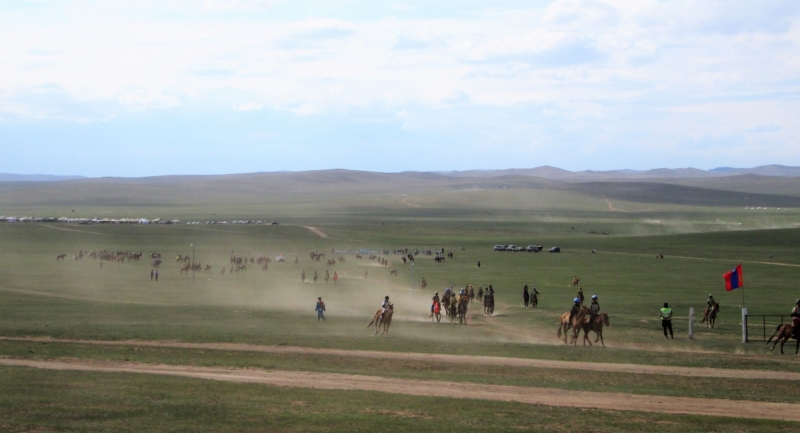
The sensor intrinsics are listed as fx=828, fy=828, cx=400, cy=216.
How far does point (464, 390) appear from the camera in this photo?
58.9 ft

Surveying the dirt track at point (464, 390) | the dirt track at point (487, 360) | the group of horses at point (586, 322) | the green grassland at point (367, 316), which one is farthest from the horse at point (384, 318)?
the dirt track at point (464, 390)

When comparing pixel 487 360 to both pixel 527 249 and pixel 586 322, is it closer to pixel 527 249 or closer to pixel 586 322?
pixel 586 322

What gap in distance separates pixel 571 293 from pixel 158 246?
58.2 m

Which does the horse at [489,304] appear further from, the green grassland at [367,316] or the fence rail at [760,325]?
the fence rail at [760,325]

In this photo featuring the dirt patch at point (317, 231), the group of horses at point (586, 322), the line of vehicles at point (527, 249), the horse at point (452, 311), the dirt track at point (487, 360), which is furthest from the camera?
the dirt patch at point (317, 231)

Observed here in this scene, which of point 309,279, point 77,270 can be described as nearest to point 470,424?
point 309,279

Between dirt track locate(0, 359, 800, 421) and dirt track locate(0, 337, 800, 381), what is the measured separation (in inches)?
127

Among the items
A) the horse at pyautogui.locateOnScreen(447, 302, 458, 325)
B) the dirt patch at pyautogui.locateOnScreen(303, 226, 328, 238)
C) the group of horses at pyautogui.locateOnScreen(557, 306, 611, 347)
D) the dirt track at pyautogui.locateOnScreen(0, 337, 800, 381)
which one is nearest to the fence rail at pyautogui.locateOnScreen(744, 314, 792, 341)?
the group of horses at pyautogui.locateOnScreen(557, 306, 611, 347)

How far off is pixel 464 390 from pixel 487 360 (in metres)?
4.76

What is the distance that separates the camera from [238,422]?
14.3 m

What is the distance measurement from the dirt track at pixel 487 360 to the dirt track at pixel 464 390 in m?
3.23

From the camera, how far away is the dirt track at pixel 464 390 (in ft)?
52.9

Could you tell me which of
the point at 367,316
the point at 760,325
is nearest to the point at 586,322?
the point at 760,325

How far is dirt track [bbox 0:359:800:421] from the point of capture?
16109 mm
